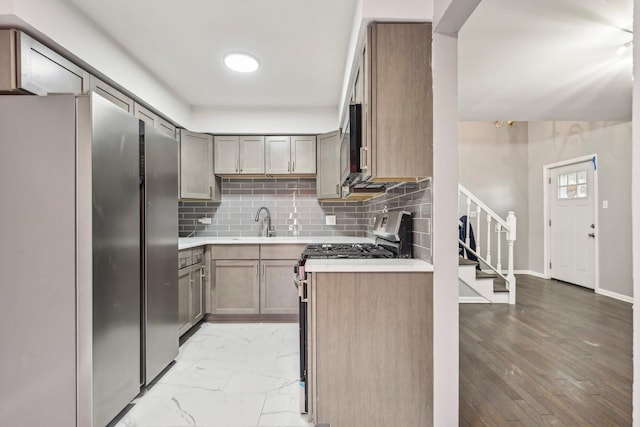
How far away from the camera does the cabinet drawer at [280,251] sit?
339 cm

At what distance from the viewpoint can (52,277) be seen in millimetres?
1532

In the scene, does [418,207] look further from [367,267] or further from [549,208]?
[549,208]

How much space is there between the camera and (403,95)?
65.4 inches

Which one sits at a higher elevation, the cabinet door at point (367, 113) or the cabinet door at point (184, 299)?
the cabinet door at point (367, 113)

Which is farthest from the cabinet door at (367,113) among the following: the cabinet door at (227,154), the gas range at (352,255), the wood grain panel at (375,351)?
the cabinet door at (227,154)

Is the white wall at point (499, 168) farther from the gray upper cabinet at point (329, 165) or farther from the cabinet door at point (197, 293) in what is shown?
the cabinet door at point (197, 293)

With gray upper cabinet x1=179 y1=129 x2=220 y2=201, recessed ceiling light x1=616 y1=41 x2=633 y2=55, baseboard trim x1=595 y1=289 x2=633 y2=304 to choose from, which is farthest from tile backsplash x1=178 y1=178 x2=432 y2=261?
baseboard trim x1=595 y1=289 x2=633 y2=304

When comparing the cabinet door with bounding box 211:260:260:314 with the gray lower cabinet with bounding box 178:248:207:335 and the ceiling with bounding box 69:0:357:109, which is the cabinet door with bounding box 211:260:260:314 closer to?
the gray lower cabinet with bounding box 178:248:207:335

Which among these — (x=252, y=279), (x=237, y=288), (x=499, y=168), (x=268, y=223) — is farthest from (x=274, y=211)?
(x=499, y=168)

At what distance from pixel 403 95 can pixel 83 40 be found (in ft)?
6.88

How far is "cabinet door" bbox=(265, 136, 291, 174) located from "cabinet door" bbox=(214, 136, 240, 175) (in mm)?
367

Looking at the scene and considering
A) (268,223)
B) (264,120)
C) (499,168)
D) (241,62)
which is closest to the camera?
(241,62)

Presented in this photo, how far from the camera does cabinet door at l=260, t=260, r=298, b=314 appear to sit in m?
3.39

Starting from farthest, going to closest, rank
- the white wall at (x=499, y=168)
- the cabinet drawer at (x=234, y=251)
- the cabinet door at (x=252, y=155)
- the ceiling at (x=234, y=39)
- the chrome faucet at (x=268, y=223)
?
the white wall at (x=499, y=168)
the chrome faucet at (x=268, y=223)
the cabinet door at (x=252, y=155)
the cabinet drawer at (x=234, y=251)
the ceiling at (x=234, y=39)
